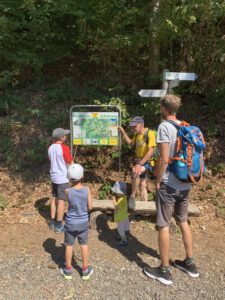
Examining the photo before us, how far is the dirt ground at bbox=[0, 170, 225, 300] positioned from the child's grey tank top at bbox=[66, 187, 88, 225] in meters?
0.69

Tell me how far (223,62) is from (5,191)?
206 inches

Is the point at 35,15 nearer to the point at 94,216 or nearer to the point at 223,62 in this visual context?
the point at 223,62

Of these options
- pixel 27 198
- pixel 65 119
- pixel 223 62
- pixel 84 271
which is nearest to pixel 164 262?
pixel 84 271

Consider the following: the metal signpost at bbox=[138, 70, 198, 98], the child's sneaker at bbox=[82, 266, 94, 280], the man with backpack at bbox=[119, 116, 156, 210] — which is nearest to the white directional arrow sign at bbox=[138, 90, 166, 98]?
the metal signpost at bbox=[138, 70, 198, 98]

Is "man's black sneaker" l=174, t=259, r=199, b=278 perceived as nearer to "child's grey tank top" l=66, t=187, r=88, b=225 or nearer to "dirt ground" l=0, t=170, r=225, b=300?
"dirt ground" l=0, t=170, r=225, b=300

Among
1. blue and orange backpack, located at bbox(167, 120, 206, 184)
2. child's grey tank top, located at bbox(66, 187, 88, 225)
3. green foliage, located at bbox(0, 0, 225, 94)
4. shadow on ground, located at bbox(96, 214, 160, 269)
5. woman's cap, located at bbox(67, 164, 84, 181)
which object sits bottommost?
shadow on ground, located at bbox(96, 214, 160, 269)

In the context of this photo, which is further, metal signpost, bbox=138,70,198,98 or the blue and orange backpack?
metal signpost, bbox=138,70,198,98

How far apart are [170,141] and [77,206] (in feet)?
4.31

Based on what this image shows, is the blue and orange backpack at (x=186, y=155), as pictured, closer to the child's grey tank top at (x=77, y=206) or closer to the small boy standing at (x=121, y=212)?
the child's grey tank top at (x=77, y=206)

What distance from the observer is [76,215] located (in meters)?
4.41

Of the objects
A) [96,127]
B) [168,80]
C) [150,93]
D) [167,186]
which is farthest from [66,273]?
[168,80]

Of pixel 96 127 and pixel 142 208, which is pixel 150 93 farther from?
pixel 142 208

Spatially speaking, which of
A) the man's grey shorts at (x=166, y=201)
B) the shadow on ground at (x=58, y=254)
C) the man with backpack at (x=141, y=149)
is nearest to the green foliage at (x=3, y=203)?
the shadow on ground at (x=58, y=254)

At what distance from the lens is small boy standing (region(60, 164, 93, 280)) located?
439 centimetres
